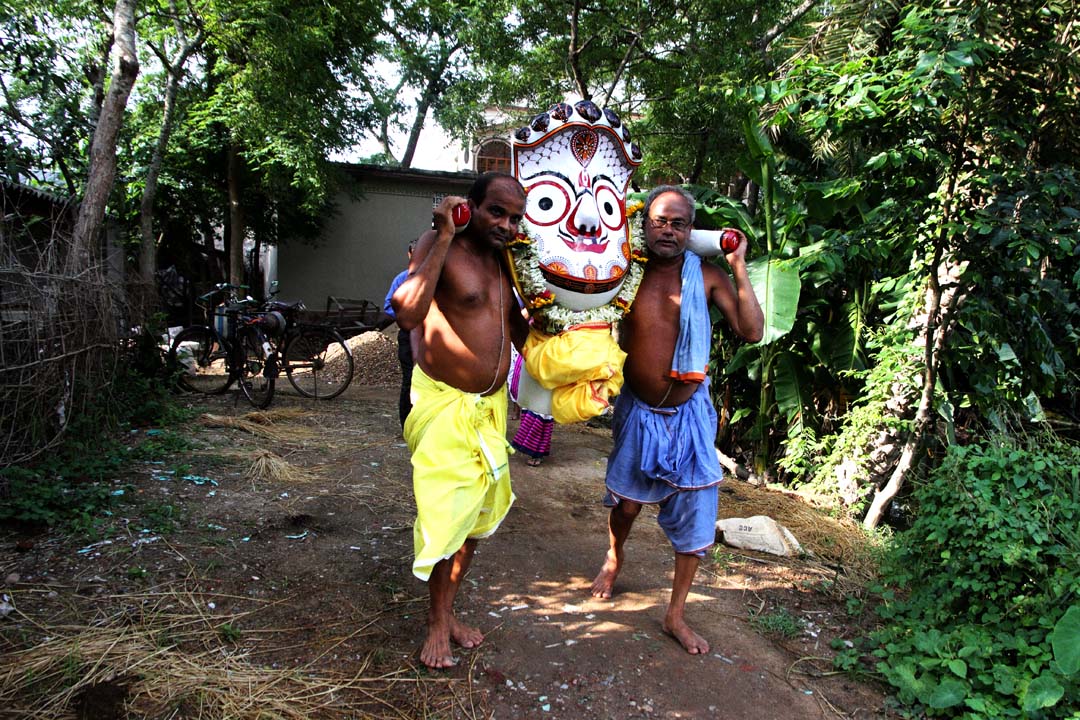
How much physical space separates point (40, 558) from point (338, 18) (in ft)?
33.7

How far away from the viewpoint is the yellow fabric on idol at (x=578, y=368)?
Result: 2490 mm

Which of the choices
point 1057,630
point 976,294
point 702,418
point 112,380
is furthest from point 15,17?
point 1057,630

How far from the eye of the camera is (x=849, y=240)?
4312 millimetres

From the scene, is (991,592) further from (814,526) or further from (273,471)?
(273,471)

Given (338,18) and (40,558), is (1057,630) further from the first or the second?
(338,18)

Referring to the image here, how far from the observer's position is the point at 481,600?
3035 millimetres

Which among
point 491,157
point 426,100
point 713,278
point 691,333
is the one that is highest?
point 426,100

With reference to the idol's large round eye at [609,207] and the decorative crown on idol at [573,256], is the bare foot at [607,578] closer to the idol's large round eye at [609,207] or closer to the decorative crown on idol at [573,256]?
the decorative crown on idol at [573,256]

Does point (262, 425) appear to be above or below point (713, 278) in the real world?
below

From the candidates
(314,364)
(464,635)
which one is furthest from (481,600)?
(314,364)

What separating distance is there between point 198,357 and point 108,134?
3149mm

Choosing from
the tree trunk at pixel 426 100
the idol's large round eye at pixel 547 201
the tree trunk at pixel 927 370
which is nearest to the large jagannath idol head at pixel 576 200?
the idol's large round eye at pixel 547 201

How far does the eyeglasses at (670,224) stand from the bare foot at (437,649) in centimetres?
183

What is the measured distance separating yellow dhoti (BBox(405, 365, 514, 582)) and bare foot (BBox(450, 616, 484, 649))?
39 cm
